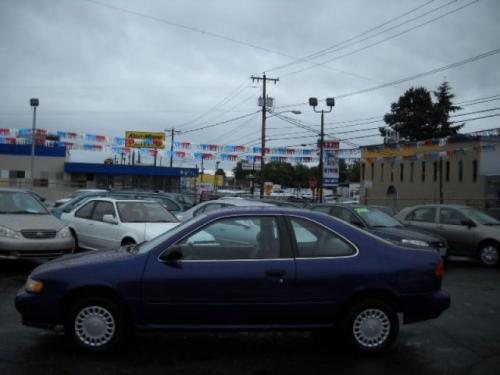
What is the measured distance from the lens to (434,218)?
14453 mm

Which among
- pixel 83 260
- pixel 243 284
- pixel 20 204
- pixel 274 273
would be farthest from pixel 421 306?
pixel 20 204

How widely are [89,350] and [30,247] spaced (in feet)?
16.4

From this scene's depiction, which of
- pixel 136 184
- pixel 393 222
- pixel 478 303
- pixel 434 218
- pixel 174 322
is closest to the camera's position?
pixel 174 322

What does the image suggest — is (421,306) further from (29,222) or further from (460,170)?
(460,170)

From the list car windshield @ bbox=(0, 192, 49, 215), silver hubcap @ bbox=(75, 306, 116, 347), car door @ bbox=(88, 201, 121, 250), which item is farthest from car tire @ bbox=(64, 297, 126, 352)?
car windshield @ bbox=(0, 192, 49, 215)

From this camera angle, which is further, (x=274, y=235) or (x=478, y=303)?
(x=478, y=303)

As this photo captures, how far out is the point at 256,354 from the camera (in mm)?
5707

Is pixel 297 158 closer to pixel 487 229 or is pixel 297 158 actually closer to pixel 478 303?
pixel 487 229

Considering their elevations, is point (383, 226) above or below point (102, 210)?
below

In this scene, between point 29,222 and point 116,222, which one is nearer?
point 29,222

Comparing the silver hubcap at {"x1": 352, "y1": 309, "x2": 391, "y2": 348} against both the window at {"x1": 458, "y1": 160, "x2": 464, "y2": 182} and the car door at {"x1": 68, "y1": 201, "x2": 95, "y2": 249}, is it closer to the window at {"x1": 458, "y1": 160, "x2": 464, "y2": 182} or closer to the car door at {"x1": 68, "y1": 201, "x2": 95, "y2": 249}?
the car door at {"x1": 68, "y1": 201, "x2": 95, "y2": 249}

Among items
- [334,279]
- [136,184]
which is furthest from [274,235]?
[136,184]

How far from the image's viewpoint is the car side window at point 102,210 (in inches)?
458

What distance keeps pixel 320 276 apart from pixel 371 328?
776 millimetres
